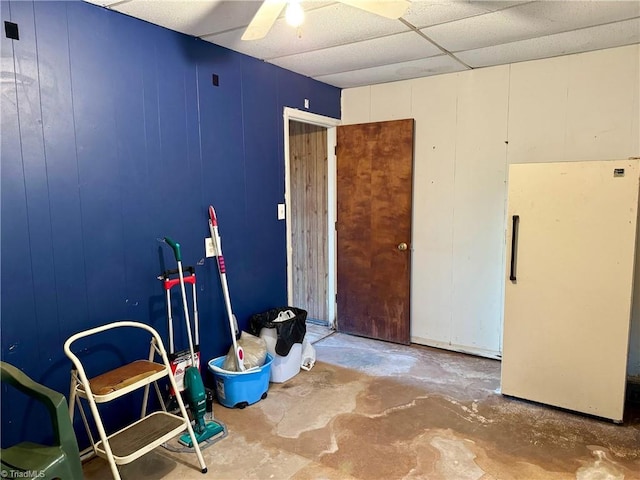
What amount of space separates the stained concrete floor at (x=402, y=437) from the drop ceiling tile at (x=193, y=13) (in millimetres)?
2422

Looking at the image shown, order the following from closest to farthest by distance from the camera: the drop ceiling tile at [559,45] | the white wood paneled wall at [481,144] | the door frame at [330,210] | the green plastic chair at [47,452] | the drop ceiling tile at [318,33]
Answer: the green plastic chair at [47,452], the drop ceiling tile at [318,33], the drop ceiling tile at [559,45], the white wood paneled wall at [481,144], the door frame at [330,210]

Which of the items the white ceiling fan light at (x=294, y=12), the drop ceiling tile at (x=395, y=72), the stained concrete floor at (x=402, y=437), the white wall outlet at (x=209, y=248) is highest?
the drop ceiling tile at (x=395, y=72)

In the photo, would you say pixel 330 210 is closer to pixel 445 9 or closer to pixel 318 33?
pixel 318 33

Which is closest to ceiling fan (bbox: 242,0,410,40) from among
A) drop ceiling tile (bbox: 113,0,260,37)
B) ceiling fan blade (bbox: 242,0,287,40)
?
ceiling fan blade (bbox: 242,0,287,40)

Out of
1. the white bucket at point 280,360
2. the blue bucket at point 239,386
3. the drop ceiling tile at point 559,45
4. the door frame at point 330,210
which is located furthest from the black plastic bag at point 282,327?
the drop ceiling tile at point 559,45

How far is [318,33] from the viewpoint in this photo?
2697mm

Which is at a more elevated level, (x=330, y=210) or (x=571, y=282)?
(x=330, y=210)

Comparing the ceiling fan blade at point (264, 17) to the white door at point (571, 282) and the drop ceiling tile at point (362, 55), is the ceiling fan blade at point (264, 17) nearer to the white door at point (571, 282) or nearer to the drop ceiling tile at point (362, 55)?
the drop ceiling tile at point (362, 55)

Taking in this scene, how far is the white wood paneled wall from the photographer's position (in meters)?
3.13

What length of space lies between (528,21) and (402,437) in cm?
255

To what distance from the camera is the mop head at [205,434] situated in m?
2.52

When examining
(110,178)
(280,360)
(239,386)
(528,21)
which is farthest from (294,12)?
(280,360)

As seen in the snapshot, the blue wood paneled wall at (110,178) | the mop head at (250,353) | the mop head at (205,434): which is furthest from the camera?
the mop head at (250,353)

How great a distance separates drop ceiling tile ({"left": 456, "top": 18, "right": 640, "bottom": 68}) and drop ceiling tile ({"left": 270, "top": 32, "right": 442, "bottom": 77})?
→ 0.39m
